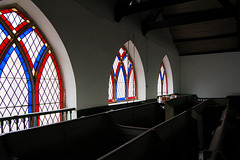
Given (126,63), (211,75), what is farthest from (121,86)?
(211,75)

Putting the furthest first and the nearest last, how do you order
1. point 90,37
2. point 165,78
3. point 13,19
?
point 165,78
point 90,37
point 13,19

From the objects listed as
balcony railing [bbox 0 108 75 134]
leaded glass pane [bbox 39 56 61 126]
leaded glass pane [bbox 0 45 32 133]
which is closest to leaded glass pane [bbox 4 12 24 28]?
leaded glass pane [bbox 0 45 32 133]

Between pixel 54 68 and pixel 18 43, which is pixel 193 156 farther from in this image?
pixel 18 43

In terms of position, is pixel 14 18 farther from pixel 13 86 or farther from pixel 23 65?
pixel 13 86

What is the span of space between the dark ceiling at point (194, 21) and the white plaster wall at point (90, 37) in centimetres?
43

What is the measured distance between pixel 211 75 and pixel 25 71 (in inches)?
319

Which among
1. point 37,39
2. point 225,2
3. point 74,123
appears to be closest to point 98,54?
point 37,39

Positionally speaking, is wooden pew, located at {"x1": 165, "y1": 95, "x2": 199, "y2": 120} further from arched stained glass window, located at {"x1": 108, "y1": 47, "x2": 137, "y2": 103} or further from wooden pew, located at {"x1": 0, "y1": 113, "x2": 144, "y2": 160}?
wooden pew, located at {"x1": 0, "y1": 113, "x2": 144, "y2": 160}

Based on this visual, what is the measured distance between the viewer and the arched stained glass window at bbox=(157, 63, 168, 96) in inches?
300

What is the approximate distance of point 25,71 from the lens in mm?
2783

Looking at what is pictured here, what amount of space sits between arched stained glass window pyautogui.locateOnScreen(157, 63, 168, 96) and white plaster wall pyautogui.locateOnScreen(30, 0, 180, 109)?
295 cm

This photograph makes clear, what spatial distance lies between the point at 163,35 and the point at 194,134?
17.0 feet

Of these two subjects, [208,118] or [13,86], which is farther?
[208,118]

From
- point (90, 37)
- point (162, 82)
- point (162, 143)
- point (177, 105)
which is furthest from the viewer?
point (162, 82)
